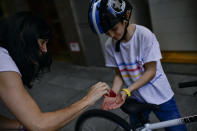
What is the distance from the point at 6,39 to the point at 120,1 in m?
0.96

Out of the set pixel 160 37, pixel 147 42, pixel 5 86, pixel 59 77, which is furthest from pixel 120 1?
pixel 59 77

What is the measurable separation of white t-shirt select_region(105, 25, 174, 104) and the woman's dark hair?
73cm

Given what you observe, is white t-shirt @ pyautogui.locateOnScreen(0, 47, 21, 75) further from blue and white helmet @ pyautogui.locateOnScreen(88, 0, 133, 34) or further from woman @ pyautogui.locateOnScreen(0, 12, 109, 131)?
blue and white helmet @ pyautogui.locateOnScreen(88, 0, 133, 34)

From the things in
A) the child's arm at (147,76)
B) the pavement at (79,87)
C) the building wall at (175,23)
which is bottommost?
the pavement at (79,87)

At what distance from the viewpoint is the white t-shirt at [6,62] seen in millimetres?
1527

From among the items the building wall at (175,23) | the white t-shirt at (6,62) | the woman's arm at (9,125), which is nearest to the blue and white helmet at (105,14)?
the white t-shirt at (6,62)

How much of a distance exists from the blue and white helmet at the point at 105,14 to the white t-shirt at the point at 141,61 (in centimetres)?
27

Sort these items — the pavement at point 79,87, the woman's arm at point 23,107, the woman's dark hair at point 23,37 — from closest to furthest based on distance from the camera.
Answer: the woman's arm at point 23,107 < the woman's dark hair at point 23,37 < the pavement at point 79,87

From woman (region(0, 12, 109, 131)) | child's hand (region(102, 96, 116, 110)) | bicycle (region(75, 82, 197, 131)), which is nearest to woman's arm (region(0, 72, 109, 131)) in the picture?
woman (region(0, 12, 109, 131))

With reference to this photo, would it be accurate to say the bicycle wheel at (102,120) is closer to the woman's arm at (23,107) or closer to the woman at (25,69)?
the woman at (25,69)

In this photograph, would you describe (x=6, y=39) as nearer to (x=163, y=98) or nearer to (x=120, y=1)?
(x=120, y=1)

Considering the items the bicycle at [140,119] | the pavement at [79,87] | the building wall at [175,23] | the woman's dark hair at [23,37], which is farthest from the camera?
the building wall at [175,23]

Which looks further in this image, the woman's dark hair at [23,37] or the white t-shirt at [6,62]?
the woman's dark hair at [23,37]

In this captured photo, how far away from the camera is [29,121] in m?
1.55
